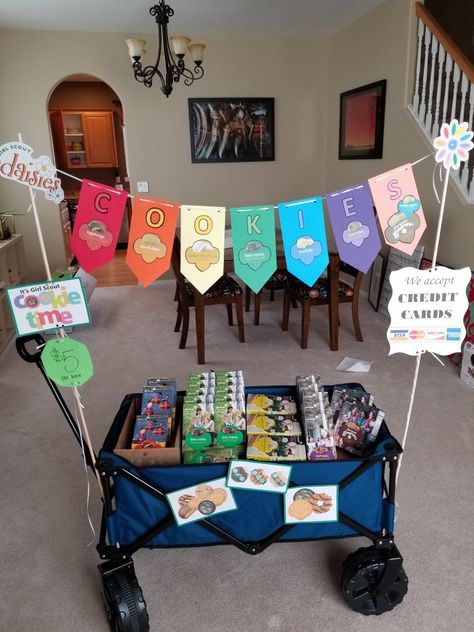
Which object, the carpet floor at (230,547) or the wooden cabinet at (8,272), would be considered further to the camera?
the wooden cabinet at (8,272)

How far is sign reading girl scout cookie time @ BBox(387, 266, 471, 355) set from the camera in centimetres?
135

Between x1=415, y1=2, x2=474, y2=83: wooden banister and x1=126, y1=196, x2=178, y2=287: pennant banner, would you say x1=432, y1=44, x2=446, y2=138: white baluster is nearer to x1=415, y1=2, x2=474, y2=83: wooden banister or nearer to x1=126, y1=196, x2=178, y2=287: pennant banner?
x1=415, y1=2, x2=474, y2=83: wooden banister

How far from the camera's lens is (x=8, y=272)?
3938 mm

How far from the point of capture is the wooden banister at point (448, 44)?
9.44ft

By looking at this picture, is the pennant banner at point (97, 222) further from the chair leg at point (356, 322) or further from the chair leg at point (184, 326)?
the chair leg at point (356, 322)

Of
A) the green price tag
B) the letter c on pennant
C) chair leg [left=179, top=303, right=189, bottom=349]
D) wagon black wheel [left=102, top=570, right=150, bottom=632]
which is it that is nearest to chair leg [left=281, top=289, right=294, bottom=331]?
chair leg [left=179, top=303, right=189, bottom=349]

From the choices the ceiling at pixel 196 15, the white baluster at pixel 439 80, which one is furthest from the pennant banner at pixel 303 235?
the ceiling at pixel 196 15

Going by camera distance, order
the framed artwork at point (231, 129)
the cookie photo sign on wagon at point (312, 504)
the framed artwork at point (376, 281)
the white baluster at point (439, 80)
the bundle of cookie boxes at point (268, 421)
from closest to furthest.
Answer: the cookie photo sign on wagon at point (312, 504), the bundle of cookie boxes at point (268, 421), the white baluster at point (439, 80), the framed artwork at point (376, 281), the framed artwork at point (231, 129)

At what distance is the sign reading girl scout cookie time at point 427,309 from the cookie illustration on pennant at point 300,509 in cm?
53

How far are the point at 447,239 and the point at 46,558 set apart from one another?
3.08 meters

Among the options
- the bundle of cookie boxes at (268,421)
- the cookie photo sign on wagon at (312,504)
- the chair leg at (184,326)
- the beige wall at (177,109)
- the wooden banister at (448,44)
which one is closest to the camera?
the cookie photo sign on wagon at (312,504)

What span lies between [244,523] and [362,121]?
4.01 metres

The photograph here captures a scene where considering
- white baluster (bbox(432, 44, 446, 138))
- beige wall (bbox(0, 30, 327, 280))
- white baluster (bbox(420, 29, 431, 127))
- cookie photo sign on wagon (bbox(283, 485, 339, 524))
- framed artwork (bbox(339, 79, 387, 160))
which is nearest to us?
cookie photo sign on wagon (bbox(283, 485, 339, 524))

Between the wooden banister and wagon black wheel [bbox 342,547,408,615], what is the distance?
2.73 m
